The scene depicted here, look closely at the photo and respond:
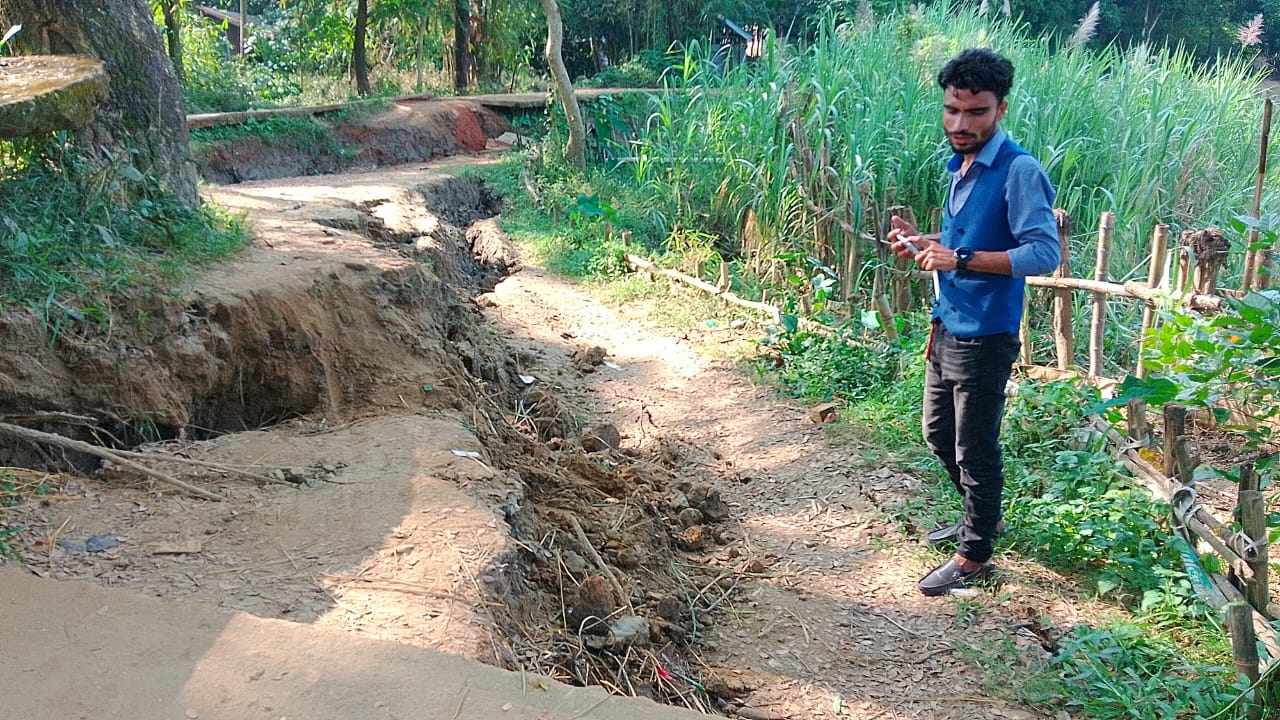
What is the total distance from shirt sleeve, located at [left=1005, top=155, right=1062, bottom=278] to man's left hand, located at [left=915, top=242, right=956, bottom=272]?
0.54 ft

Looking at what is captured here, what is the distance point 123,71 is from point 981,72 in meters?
3.71

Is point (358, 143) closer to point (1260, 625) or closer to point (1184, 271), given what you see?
point (1184, 271)

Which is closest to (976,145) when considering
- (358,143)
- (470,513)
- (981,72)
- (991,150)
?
(991,150)

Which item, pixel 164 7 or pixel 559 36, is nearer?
pixel 559 36

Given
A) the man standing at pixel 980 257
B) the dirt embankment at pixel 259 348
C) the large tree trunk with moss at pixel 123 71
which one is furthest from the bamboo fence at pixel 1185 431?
the large tree trunk with moss at pixel 123 71

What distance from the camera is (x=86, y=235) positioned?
3805 mm

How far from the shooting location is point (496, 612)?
254 centimetres

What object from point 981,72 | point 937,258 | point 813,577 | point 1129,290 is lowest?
point 813,577

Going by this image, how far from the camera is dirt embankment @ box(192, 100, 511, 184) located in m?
10.1

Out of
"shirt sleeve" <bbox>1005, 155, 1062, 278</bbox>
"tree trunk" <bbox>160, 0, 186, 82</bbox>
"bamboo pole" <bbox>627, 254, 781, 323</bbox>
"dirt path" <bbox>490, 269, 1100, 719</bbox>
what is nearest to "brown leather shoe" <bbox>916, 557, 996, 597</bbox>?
"dirt path" <bbox>490, 269, 1100, 719</bbox>

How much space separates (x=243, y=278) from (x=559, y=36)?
774 cm

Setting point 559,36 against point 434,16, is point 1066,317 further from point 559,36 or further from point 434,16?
point 434,16

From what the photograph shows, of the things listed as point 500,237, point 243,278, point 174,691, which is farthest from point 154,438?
point 500,237

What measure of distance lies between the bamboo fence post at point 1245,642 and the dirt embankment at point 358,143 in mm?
9149
